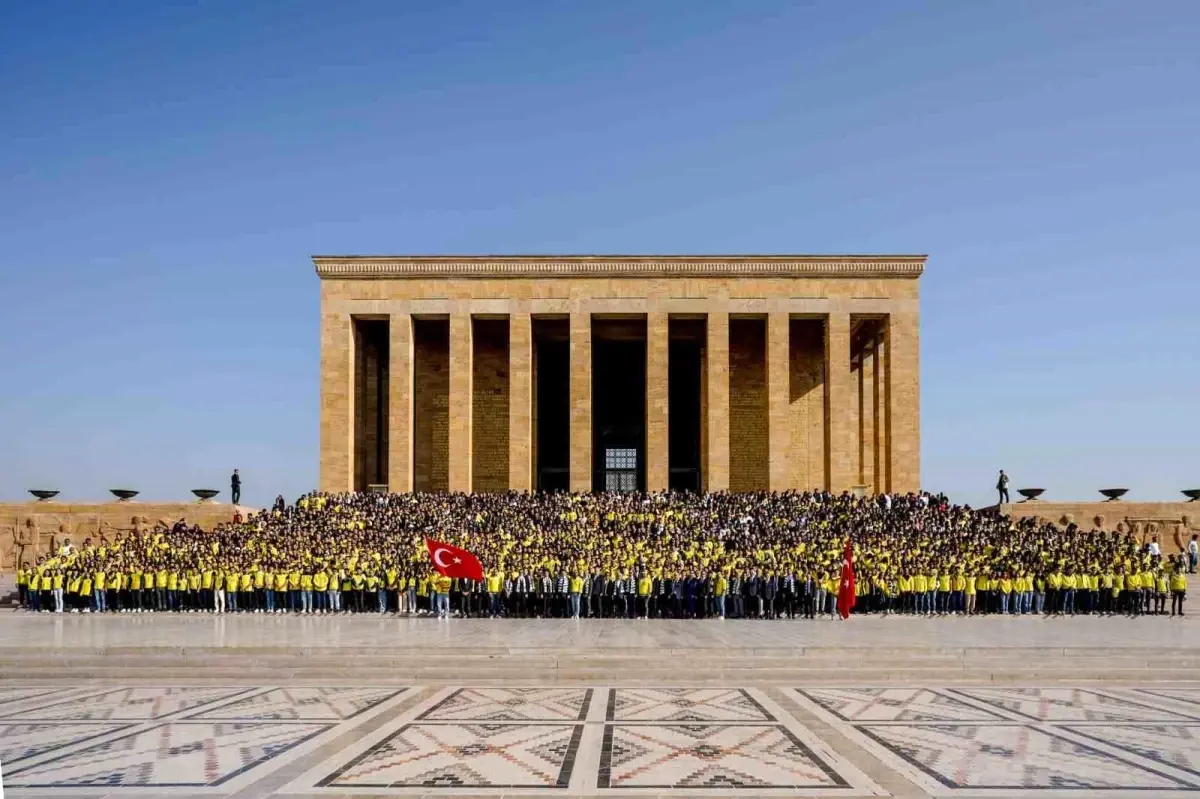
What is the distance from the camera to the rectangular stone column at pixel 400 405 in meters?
40.7

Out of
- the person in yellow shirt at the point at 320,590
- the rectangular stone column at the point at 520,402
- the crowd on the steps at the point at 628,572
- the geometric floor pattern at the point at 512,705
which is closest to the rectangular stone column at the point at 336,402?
the rectangular stone column at the point at 520,402

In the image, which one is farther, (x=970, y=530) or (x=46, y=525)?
(x=46, y=525)

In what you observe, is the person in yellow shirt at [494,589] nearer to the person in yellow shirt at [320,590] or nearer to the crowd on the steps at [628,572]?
the crowd on the steps at [628,572]

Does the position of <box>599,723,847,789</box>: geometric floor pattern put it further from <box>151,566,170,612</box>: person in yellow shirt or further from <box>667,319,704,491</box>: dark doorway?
<box>667,319,704,491</box>: dark doorway

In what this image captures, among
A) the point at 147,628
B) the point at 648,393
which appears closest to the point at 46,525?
the point at 147,628

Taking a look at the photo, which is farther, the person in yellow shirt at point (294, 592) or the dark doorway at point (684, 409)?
the dark doorway at point (684, 409)

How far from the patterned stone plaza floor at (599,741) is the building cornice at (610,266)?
28.0 m

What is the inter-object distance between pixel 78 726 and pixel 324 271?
3155 centimetres

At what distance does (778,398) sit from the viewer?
41.2 m

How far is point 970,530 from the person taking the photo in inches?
1153

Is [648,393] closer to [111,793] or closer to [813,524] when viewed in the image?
[813,524]

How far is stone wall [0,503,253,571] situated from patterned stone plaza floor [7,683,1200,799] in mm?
20414

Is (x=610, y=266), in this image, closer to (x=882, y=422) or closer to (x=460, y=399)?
(x=460, y=399)

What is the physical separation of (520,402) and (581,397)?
2506mm
